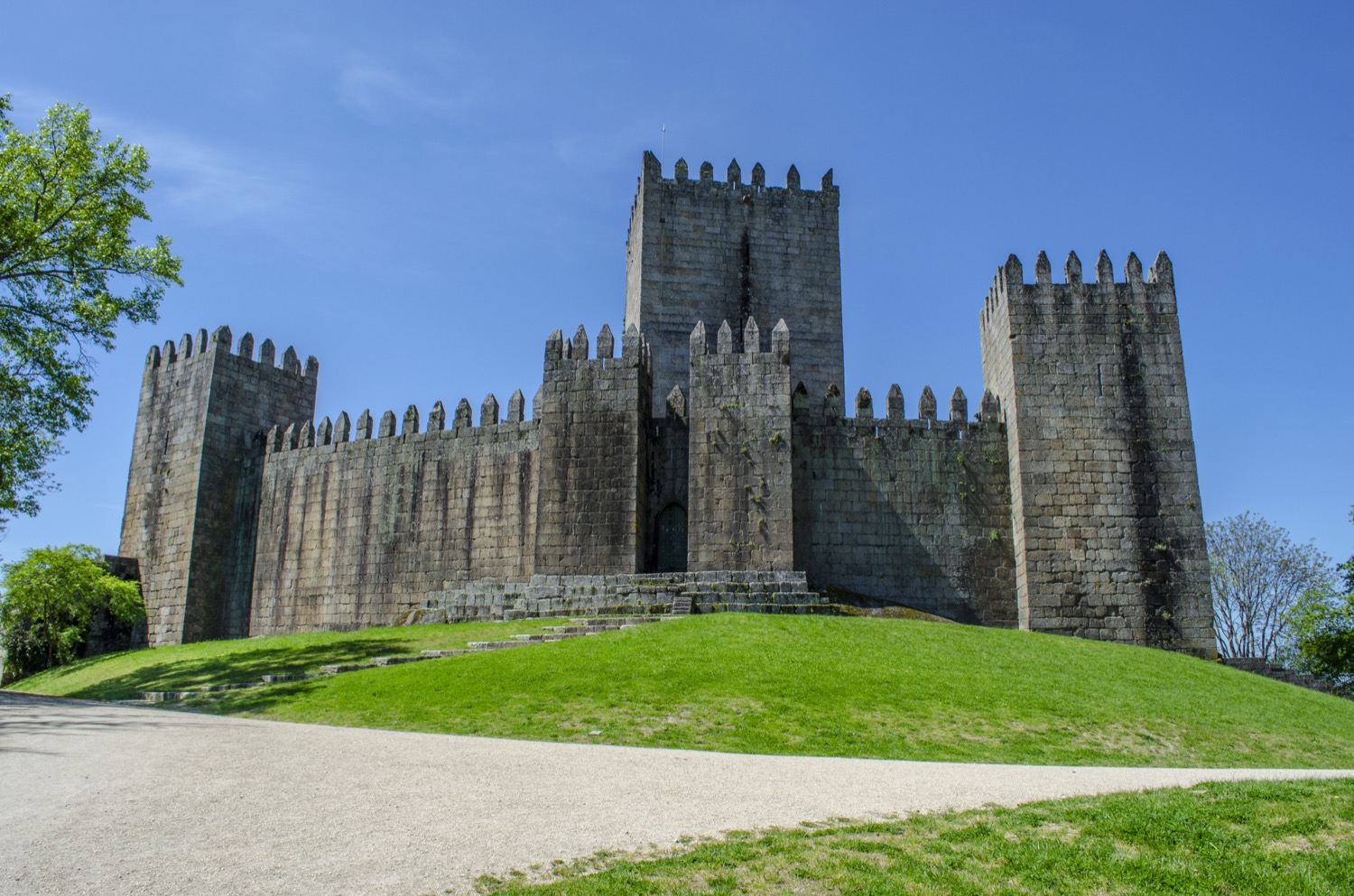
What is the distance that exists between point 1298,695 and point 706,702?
10.4m

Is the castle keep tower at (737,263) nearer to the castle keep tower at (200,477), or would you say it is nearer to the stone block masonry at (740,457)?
the stone block masonry at (740,457)

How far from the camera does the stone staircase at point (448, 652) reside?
1616 centimetres

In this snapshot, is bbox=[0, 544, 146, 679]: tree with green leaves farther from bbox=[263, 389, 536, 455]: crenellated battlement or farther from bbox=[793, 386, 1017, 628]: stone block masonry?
bbox=[793, 386, 1017, 628]: stone block masonry

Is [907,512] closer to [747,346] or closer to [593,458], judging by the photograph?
[747,346]

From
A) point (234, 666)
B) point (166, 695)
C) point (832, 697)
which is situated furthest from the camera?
point (234, 666)

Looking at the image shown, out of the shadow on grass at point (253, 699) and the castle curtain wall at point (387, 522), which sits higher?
the castle curtain wall at point (387, 522)

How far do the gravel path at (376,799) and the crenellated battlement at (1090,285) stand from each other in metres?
14.7

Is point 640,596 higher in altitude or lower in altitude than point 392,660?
higher

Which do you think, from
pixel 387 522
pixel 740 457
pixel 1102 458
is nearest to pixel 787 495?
pixel 740 457

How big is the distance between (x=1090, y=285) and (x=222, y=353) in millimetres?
22832

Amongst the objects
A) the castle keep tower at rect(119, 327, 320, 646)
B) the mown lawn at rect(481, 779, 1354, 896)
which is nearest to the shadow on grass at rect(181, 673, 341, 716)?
the mown lawn at rect(481, 779, 1354, 896)

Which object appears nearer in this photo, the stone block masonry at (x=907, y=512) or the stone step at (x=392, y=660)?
the stone step at (x=392, y=660)

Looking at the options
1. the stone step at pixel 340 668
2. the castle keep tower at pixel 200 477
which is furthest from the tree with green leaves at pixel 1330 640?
the castle keep tower at pixel 200 477

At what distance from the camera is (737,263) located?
31.0 metres
